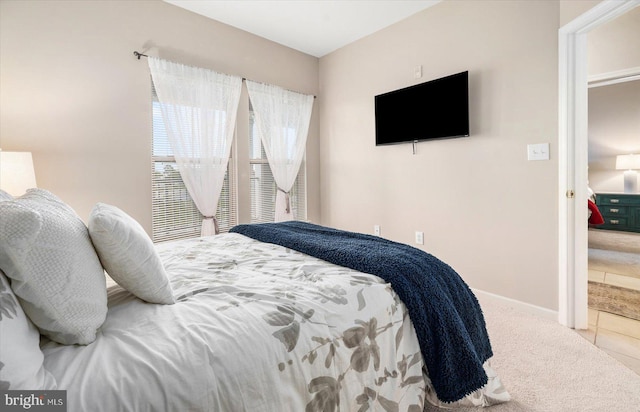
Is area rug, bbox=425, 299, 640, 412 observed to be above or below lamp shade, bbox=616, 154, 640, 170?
below

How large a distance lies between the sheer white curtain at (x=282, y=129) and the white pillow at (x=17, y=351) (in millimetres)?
3114

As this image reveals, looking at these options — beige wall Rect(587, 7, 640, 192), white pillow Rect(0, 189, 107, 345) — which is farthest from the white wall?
white pillow Rect(0, 189, 107, 345)

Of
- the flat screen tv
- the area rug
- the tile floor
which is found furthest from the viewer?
the flat screen tv

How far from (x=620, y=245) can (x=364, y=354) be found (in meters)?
5.24

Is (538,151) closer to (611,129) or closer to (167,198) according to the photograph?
(167,198)

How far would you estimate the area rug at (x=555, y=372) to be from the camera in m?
1.45

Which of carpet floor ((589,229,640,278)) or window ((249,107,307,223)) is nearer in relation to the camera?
carpet floor ((589,229,640,278))

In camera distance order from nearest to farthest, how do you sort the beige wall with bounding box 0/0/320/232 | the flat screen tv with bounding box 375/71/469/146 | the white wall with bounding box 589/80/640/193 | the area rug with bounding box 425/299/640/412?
1. the area rug with bounding box 425/299/640/412
2. the beige wall with bounding box 0/0/320/232
3. the flat screen tv with bounding box 375/71/469/146
4. the white wall with bounding box 589/80/640/193

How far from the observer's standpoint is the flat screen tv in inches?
108

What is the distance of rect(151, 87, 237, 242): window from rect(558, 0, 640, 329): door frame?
10.4ft

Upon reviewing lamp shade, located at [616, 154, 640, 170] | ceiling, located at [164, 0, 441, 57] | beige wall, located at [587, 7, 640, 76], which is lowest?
lamp shade, located at [616, 154, 640, 170]

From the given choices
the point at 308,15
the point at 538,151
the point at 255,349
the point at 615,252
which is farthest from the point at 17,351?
the point at 615,252

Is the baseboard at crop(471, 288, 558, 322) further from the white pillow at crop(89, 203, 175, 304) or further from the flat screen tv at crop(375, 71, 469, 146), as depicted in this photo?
the white pillow at crop(89, 203, 175, 304)

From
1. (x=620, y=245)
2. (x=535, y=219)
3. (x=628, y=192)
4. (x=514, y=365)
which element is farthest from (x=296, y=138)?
(x=628, y=192)
